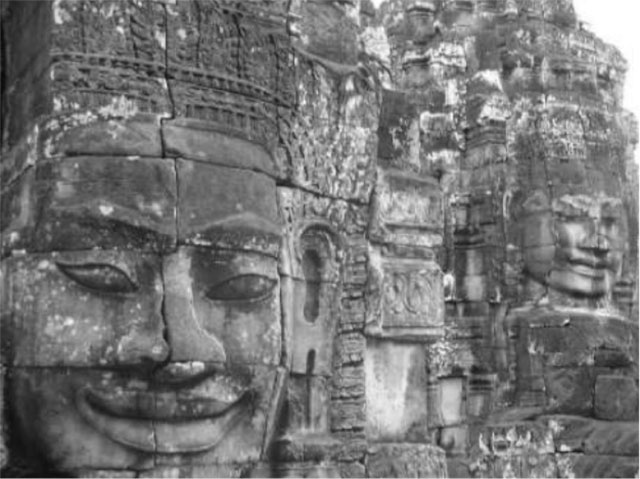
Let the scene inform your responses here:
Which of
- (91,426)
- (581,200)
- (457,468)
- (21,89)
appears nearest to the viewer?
(91,426)

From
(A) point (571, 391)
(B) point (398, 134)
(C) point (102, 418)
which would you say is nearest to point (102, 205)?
(C) point (102, 418)

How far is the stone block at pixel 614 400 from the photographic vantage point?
18.2 meters

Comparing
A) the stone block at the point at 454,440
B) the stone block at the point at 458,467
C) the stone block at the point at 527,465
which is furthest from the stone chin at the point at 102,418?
the stone block at the point at 527,465

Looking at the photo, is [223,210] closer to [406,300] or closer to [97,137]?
[97,137]

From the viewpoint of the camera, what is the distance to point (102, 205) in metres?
6.14

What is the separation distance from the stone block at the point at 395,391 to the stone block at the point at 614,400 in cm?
1077

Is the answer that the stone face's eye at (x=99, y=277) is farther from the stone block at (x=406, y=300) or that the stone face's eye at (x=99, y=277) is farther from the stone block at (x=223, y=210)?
the stone block at (x=406, y=300)

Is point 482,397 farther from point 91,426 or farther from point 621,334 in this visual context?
point 91,426

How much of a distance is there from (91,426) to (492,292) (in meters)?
13.6

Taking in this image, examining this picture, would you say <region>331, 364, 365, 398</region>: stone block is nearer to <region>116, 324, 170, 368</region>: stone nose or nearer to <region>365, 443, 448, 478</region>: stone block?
<region>365, 443, 448, 478</region>: stone block

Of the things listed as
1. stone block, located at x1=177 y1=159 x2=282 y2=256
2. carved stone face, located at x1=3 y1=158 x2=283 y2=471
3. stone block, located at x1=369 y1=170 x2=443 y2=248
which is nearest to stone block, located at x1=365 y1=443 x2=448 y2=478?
stone block, located at x1=369 y1=170 x2=443 y2=248

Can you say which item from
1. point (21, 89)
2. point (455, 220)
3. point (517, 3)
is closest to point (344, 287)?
point (21, 89)

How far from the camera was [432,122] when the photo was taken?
19.2 metres

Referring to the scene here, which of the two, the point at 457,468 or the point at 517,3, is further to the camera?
the point at 517,3
